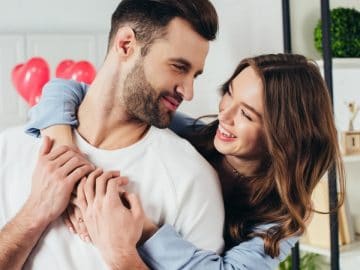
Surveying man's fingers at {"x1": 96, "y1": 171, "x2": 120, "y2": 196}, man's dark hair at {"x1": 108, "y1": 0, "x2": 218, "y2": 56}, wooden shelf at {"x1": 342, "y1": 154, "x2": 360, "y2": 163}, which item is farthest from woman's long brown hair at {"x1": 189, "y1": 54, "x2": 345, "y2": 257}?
wooden shelf at {"x1": 342, "y1": 154, "x2": 360, "y2": 163}

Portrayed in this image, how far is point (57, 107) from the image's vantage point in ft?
3.78

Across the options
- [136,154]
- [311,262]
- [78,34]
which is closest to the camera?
[136,154]

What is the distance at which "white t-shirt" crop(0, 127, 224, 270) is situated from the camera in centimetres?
104

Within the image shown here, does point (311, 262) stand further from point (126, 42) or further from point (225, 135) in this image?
point (126, 42)

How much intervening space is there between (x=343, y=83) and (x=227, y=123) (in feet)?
4.96

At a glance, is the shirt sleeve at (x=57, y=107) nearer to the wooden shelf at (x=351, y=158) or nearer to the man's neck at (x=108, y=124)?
the man's neck at (x=108, y=124)

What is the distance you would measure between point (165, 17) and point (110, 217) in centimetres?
36

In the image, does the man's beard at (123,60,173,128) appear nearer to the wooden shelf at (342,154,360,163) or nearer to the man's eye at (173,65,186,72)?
the man's eye at (173,65,186,72)

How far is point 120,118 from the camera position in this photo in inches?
43.5

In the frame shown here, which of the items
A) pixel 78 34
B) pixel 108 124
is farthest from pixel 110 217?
pixel 78 34

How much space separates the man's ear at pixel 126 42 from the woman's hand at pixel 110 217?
0.23m

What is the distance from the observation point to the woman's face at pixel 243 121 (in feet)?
3.57

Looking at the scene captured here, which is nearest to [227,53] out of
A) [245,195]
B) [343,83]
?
[343,83]

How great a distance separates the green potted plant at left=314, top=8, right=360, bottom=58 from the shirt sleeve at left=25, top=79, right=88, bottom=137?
1500mm
